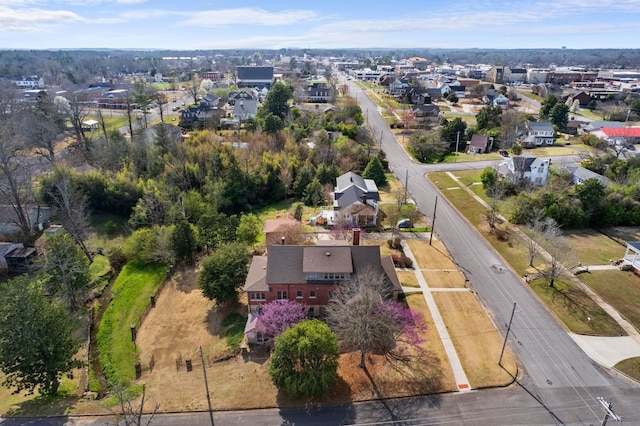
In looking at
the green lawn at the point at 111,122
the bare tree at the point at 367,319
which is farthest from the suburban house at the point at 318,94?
the bare tree at the point at 367,319

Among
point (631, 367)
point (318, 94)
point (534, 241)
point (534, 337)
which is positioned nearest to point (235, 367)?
point (534, 337)

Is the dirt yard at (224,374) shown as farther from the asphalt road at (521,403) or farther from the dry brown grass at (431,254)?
the dry brown grass at (431,254)

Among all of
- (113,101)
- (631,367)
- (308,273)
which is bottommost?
(631,367)

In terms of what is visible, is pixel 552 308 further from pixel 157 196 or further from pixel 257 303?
pixel 157 196

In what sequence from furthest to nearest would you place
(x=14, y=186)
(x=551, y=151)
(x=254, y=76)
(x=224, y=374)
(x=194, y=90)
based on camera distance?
(x=254, y=76), (x=194, y=90), (x=551, y=151), (x=14, y=186), (x=224, y=374)

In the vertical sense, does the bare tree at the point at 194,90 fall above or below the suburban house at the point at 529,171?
above

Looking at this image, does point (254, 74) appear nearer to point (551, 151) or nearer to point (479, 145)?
point (479, 145)
